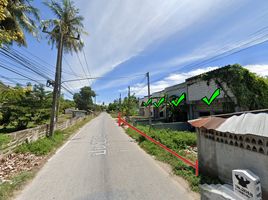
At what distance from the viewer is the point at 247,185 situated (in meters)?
2.80

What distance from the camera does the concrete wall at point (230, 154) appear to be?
2.91m

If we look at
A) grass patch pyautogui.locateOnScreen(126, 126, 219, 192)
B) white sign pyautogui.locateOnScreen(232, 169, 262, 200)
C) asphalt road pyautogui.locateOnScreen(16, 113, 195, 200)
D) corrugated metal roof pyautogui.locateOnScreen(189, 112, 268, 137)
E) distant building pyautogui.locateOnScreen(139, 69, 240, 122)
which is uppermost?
distant building pyautogui.locateOnScreen(139, 69, 240, 122)

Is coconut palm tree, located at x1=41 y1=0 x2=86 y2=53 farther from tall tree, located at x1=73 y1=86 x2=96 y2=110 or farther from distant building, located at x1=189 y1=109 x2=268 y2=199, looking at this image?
tall tree, located at x1=73 y1=86 x2=96 y2=110

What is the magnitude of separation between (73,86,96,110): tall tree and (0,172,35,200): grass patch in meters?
70.4

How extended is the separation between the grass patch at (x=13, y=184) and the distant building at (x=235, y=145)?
5178mm

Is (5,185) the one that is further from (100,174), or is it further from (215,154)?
(215,154)

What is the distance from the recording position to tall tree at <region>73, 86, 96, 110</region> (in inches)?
2908

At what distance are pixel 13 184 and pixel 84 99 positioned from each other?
240ft

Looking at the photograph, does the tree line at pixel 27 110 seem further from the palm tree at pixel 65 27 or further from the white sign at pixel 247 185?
the white sign at pixel 247 185

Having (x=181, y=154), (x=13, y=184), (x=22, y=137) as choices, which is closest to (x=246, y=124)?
(x=181, y=154)

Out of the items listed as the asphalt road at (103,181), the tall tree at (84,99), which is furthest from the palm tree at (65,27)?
the tall tree at (84,99)

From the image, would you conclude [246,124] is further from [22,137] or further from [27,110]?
[27,110]

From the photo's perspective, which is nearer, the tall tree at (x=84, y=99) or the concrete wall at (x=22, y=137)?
the concrete wall at (x=22, y=137)
